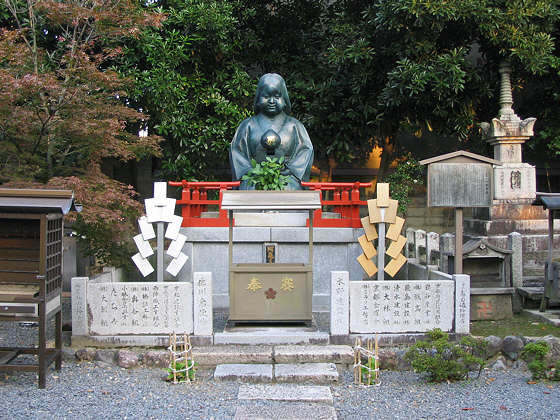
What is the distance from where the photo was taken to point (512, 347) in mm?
6258

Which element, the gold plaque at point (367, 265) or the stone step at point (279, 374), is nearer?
the stone step at point (279, 374)

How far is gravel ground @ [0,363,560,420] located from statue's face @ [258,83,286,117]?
5841mm

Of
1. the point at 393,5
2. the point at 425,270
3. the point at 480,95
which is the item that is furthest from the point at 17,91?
the point at 480,95

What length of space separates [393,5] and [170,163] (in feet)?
20.3

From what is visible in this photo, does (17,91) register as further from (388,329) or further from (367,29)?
(367,29)

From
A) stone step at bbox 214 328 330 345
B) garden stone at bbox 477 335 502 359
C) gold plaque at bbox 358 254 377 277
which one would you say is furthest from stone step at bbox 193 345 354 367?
gold plaque at bbox 358 254 377 277

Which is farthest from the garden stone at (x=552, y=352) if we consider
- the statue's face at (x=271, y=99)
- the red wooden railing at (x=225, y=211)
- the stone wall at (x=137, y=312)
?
the statue's face at (x=271, y=99)

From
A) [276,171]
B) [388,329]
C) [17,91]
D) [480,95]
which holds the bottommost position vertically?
[388,329]

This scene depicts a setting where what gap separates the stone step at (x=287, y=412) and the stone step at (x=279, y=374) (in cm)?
65

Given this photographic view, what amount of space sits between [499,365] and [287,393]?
2.61m

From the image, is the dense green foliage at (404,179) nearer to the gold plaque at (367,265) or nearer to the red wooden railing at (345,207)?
the red wooden railing at (345,207)

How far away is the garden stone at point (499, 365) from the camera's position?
6.18m

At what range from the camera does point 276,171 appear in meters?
9.35

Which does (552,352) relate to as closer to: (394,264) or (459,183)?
(394,264)
